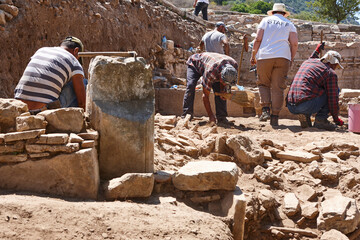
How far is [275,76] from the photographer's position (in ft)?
19.4

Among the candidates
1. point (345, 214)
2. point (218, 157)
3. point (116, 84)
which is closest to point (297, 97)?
point (218, 157)

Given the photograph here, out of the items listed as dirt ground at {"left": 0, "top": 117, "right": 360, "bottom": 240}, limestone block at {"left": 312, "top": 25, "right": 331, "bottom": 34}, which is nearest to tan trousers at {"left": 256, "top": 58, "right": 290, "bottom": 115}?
dirt ground at {"left": 0, "top": 117, "right": 360, "bottom": 240}

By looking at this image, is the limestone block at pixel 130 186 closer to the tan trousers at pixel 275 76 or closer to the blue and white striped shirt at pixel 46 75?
the blue and white striped shirt at pixel 46 75

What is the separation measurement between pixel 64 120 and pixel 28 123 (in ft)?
0.82

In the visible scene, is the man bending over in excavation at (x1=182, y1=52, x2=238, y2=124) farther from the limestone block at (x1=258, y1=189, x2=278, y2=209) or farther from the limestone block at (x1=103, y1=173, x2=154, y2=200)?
the limestone block at (x1=103, y1=173, x2=154, y2=200)

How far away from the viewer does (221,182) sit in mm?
3043

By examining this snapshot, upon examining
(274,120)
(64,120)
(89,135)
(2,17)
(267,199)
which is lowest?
(267,199)

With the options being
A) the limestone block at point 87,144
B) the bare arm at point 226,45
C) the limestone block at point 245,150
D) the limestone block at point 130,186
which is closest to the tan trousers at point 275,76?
the bare arm at point 226,45

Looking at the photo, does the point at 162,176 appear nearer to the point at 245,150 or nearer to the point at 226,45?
the point at 245,150

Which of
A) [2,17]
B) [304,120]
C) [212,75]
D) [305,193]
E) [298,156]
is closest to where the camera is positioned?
[305,193]

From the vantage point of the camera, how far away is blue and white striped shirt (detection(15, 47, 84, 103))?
338 cm

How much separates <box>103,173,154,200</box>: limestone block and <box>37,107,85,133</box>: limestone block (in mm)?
467

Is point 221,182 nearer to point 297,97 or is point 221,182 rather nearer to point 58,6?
point 297,97

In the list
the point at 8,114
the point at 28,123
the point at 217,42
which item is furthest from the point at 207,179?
the point at 217,42
